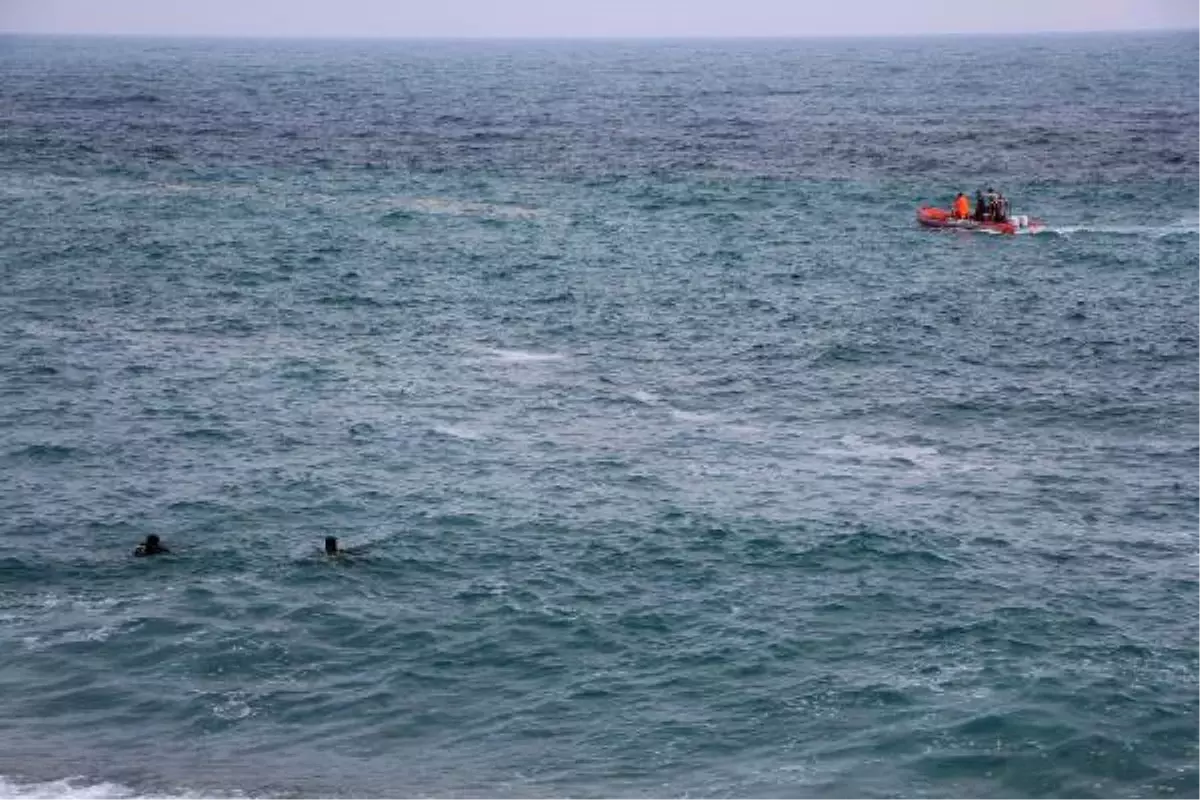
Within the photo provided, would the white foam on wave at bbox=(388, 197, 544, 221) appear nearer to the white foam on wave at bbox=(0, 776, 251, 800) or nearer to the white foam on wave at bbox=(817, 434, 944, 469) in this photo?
the white foam on wave at bbox=(817, 434, 944, 469)

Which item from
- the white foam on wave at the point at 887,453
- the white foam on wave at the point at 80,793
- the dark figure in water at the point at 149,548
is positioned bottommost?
the white foam on wave at the point at 80,793

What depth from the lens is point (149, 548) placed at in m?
43.0

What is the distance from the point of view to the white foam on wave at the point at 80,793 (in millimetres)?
31078

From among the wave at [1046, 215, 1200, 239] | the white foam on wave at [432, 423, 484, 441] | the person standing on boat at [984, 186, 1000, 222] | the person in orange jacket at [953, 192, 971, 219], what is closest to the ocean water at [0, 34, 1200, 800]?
the white foam on wave at [432, 423, 484, 441]

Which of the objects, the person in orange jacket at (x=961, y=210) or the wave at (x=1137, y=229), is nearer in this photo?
the wave at (x=1137, y=229)

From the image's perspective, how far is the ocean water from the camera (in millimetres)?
34281

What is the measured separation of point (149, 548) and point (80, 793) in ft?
40.6

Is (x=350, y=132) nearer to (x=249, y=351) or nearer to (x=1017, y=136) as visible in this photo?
(x=1017, y=136)

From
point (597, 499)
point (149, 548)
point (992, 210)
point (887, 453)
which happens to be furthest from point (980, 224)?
point (149, 548)

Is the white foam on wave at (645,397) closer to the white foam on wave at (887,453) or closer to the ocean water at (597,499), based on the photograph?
the ocean water at (597,499)

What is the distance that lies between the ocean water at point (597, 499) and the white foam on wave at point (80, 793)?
143mm

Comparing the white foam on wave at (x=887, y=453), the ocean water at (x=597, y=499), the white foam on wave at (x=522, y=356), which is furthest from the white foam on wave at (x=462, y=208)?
the white foam on wave at (x=887, y=453)

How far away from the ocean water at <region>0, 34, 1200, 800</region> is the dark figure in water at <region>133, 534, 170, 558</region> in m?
0.30

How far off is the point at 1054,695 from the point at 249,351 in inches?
1502
